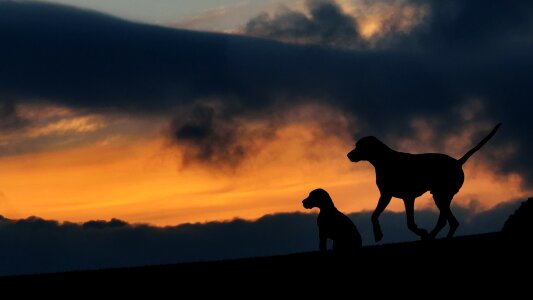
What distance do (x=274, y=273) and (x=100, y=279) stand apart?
107 inches

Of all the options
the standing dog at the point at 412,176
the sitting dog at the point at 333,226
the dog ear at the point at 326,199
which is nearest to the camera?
the sitting dog at the point at 333,226

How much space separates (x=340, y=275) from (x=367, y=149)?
6.46 m

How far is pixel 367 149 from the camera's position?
22.9m

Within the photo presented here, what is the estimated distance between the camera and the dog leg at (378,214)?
21844mm

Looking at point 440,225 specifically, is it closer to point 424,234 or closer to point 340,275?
point 424,234

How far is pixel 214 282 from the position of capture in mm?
16562

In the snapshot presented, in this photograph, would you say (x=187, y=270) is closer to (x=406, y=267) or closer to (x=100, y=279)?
(x=100, y=279)

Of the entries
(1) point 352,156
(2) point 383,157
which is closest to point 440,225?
(2) point 383,157

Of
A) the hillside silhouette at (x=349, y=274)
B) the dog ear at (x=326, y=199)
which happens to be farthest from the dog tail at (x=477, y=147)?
the hillside silhouette at (x=349, y=274)

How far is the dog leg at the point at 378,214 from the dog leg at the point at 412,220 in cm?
39

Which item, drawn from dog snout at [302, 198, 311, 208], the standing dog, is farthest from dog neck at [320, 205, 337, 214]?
the standing dog

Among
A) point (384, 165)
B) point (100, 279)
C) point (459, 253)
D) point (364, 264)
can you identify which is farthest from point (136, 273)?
point (384, 165)

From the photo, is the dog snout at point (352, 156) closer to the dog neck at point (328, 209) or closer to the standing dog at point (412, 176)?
the standing dog at point (412, 176)

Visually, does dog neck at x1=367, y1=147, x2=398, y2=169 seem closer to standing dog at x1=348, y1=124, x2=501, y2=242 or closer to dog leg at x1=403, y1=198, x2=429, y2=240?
standing dog at x1=348, y1=124, x2=501, y2=242
